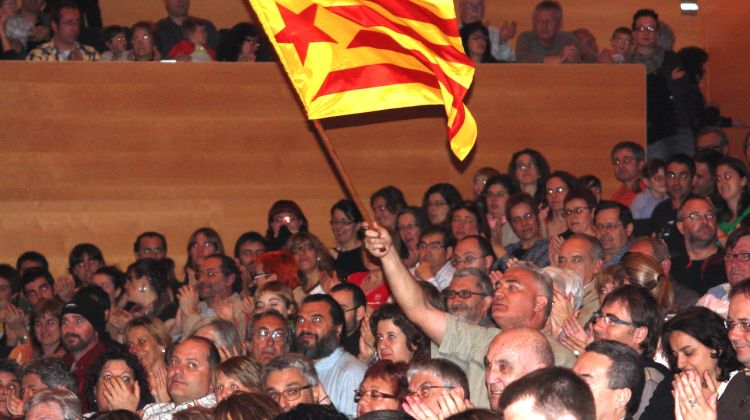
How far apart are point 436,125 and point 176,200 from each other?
2.16 meters

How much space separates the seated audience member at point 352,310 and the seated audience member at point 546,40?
4.32 metres

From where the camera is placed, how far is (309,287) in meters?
9.28

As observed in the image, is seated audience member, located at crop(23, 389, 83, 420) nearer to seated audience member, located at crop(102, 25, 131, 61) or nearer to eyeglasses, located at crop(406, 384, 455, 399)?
eyeglasses, located at crop(406, 384, 455, 399)

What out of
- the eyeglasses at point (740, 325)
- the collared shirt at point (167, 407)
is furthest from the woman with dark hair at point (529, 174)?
the eyeglasses at point (740, 325)

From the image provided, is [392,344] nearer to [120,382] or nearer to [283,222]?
[120,382]

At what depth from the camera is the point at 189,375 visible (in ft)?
23.1

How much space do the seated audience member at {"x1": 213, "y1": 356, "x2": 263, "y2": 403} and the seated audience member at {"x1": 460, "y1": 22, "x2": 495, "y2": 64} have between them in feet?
17.9

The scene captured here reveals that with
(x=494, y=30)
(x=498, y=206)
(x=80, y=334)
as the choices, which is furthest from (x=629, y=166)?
(x=80, y=334)

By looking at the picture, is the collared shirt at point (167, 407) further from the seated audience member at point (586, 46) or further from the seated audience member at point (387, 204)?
the seated audience member at point (586, 46)

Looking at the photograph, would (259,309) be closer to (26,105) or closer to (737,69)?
(26,105)

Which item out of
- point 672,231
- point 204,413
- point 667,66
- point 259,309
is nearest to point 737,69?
point 667,66

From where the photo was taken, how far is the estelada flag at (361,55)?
20.9 feet

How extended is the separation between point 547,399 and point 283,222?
6.83 meters

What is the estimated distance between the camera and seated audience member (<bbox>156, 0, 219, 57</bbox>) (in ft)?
39.0
